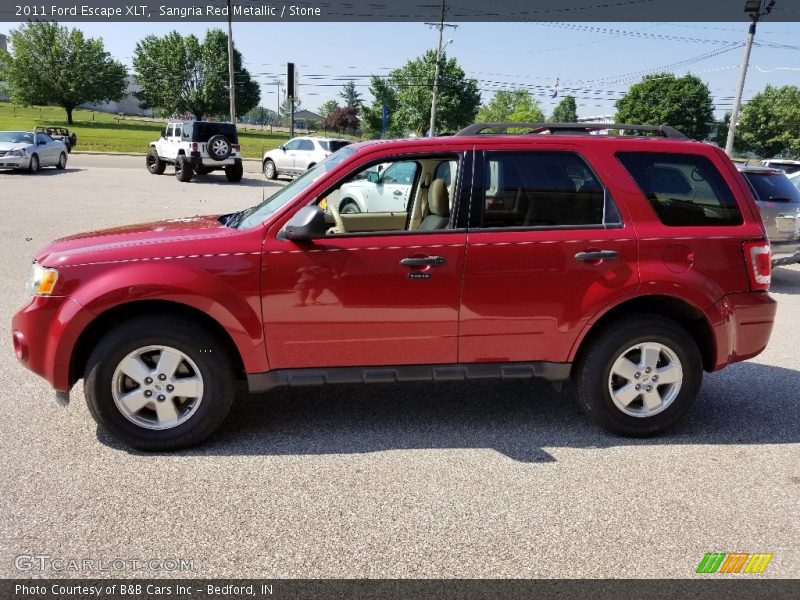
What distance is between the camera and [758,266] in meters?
4.00

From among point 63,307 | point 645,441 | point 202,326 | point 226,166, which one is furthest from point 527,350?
point 226,166

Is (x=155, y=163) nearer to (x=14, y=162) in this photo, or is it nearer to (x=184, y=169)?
(x=184, y=169)

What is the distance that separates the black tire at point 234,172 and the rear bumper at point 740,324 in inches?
826

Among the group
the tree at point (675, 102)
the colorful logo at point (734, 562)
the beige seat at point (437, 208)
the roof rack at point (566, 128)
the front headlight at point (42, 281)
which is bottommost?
the colorful logo at point (734, 562)

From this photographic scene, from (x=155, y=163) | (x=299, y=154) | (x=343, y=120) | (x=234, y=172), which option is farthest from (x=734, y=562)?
(x=343, y=120)

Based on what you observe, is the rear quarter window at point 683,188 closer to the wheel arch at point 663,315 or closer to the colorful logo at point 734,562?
the wheel arch at point 663,315

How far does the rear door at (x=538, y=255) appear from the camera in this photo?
3.79 m

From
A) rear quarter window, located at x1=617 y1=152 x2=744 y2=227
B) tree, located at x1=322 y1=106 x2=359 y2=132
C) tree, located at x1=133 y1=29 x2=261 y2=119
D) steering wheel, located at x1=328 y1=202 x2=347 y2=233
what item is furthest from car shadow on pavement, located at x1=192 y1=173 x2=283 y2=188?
tree, located at x1=322 y1=106 x2=359 y2=132

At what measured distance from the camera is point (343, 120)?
112562 millimetres

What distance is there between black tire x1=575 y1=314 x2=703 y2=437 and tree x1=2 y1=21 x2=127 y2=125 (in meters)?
82.7

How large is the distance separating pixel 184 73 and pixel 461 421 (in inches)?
3676

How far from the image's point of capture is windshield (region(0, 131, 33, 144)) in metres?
21.4

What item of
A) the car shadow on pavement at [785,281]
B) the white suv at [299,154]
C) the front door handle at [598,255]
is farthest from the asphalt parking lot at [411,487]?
the white suv at [299,154]

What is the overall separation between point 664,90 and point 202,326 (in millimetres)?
92192
